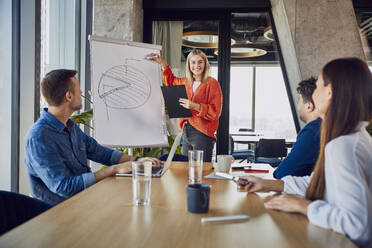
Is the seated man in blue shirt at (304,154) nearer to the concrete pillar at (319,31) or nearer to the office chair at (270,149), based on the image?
the concrete pillar at (319,31)

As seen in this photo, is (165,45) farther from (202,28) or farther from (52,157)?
(52,157)

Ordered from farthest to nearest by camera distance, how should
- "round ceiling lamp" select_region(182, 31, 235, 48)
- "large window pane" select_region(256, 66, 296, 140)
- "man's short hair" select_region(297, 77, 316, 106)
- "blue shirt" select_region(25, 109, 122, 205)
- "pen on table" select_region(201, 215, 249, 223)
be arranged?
"large window pane" select_region(256, 66, 296, 140), "round ceiling lamp" select_region(182, 31, 235, 48), "man's short hair" select_region(297, 77, 316, 106), "blue shirt" select_region(25, 109, 122, 205), "pen on table" select_region(201, 215, 249, 223)

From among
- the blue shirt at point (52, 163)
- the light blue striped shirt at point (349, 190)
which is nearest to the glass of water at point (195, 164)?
the blue shirt at point (52, 163)

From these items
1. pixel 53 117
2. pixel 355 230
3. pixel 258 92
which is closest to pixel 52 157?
pixel 53 117

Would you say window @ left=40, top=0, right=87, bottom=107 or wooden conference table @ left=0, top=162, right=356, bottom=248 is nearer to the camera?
wooden conference table @ left=0, top=162, right=356, bottom=248

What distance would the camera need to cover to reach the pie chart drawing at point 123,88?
2.33 m

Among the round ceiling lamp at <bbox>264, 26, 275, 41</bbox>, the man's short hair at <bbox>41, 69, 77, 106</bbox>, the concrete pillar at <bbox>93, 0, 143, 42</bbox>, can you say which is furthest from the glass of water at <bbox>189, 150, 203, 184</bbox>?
the round ceiling lamp at <bbox>264, 26, 275, 41</bbox>

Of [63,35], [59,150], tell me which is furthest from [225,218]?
[63,35]

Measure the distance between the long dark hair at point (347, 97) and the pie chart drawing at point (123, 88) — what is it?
5.01 ft

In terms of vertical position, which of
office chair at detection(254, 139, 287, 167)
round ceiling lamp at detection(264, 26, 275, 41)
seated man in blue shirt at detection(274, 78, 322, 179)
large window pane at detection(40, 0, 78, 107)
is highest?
A: round ceiling lamp at detection(264, 26, 275, 41)

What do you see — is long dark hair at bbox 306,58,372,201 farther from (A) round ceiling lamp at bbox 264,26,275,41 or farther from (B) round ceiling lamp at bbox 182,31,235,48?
(A) round ceiling lamp at bbox 264,26,275,41

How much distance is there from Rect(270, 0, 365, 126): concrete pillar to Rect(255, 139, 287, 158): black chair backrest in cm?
112

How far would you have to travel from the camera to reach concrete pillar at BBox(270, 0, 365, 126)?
3.84 metres

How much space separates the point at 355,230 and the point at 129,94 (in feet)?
5.78
